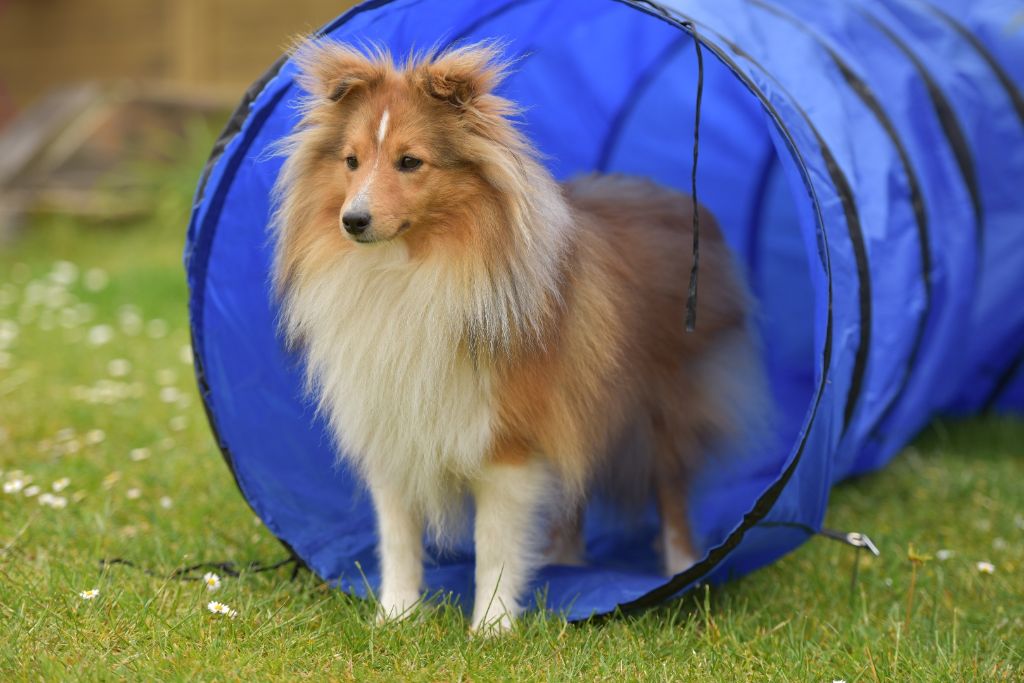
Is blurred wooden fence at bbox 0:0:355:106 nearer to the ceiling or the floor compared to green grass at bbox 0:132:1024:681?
nearer to the floor

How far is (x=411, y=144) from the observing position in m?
3.09

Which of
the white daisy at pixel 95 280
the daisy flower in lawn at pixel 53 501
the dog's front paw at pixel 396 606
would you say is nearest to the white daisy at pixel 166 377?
the daisy flower in lawn at pixel 53 501

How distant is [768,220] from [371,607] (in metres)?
3.17

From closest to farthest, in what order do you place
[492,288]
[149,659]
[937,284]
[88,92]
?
1. [149,659]
2. [492,288]
3. [937,284]
4. [88,92]

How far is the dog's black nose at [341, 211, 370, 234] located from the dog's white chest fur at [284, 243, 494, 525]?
0.17 meters

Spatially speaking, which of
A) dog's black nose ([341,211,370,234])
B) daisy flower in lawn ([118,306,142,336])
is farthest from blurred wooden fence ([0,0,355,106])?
dog's black nose ([341,211,370,234])

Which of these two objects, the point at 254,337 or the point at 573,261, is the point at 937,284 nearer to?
the point at 573,261

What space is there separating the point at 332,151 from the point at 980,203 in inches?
117

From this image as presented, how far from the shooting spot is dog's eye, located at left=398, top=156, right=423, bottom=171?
3.10m

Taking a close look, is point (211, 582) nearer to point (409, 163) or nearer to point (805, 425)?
point (409, 163)

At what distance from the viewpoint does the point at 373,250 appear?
3154mm

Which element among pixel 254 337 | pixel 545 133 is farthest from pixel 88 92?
pixel 254 337

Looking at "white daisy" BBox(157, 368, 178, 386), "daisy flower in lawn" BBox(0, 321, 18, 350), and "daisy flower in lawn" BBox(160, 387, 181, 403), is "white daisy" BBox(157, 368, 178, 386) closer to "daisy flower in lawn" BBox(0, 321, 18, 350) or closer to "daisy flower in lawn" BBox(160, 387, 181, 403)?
"daisy flower in lawn" BBox(160, 387, 181, 403)

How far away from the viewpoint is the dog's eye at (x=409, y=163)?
3102 millimetres
